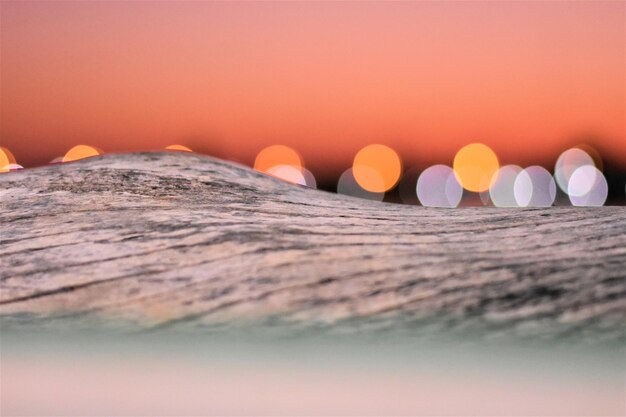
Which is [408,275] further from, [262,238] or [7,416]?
[7,416]

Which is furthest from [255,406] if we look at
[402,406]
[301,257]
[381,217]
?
[381,217]

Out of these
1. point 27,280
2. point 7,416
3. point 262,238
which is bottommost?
point 7,416

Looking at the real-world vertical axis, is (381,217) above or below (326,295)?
above

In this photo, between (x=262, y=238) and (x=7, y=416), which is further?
(x=262, y=238)

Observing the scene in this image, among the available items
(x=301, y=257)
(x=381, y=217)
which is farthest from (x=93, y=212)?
(x=381, y=217)

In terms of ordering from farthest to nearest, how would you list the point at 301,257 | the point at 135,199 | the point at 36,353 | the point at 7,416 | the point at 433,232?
1. the point at 135,199
2. the point at 433,232
3. the point at 301,257
4. the point at 36,353
5. the point at 7,416

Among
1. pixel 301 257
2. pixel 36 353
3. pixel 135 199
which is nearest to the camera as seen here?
pixel 36 353
